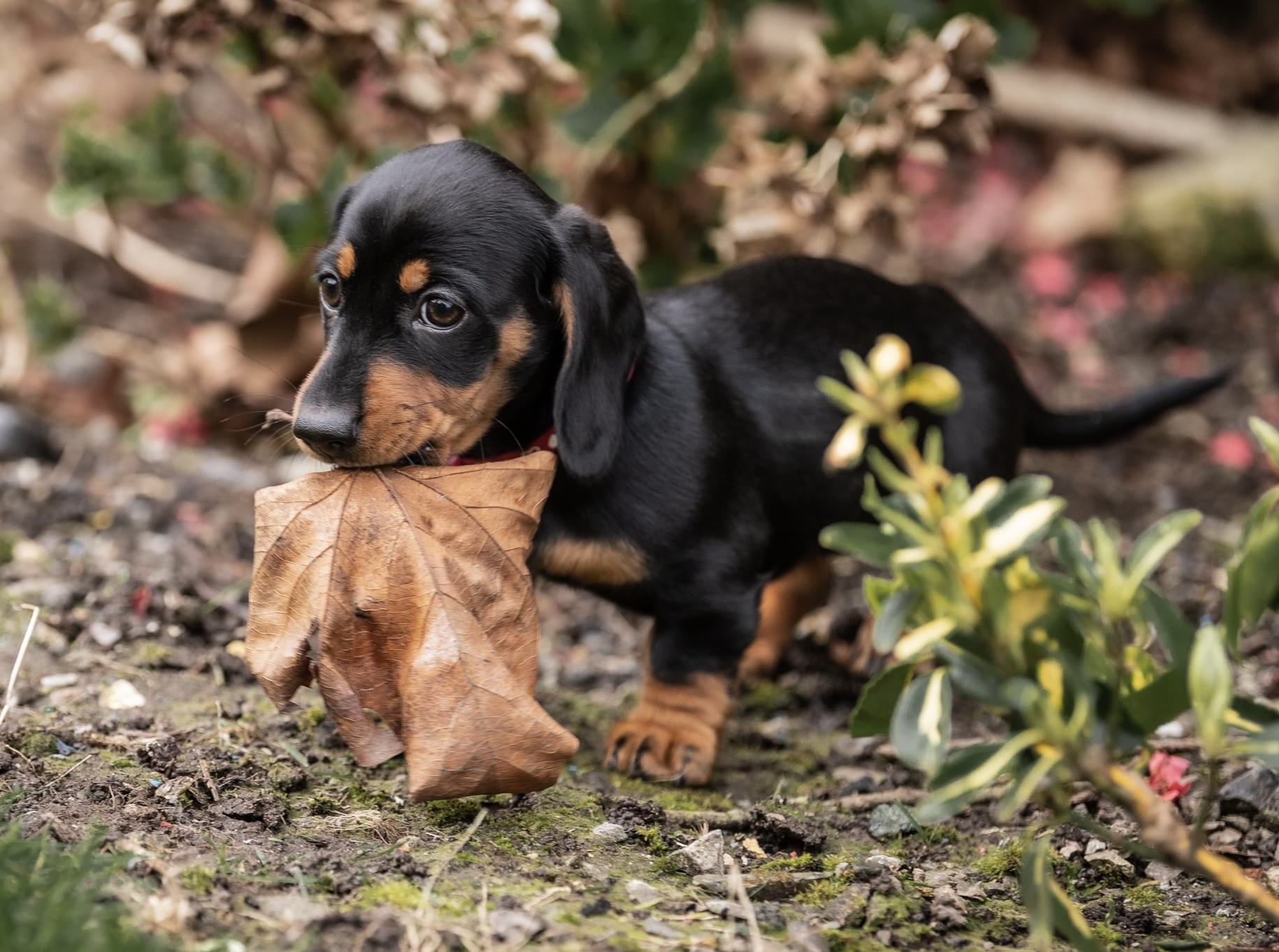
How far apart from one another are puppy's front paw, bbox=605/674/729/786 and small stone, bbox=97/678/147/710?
1.05m

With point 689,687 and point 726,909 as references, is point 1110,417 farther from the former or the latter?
point 726,909

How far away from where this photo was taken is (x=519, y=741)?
2.58m

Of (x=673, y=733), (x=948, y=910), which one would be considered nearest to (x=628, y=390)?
(x=673, y=733)

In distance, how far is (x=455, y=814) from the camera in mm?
2699

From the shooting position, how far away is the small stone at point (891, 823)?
2.90 metres

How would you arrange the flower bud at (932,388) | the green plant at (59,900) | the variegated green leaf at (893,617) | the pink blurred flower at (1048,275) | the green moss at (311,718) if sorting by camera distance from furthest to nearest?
the pink blurred flower at (1048,275) → the green moss at (311,718) → the variegated green leaf at (893,617) → the green plant at (59,900) → the flower bud at (932,388)

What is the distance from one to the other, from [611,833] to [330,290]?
4.09 ft

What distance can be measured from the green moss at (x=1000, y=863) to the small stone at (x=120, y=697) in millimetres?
1818

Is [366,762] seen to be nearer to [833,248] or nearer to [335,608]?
[335,608]

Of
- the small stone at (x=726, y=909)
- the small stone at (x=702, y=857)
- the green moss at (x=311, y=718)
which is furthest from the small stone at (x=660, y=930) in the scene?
the green moss at (x=311, y=718)

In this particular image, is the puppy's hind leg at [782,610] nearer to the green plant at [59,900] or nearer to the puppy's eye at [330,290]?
the puppy's eye at [330,290]

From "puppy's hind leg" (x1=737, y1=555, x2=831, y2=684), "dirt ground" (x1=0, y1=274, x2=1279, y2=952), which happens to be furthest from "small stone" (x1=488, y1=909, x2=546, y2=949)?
"puppy's hind leg" (x1=737, y1=555, x2=831, y2=684)

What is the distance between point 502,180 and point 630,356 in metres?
0.45

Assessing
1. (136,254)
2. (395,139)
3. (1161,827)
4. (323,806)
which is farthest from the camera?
(136,254)
